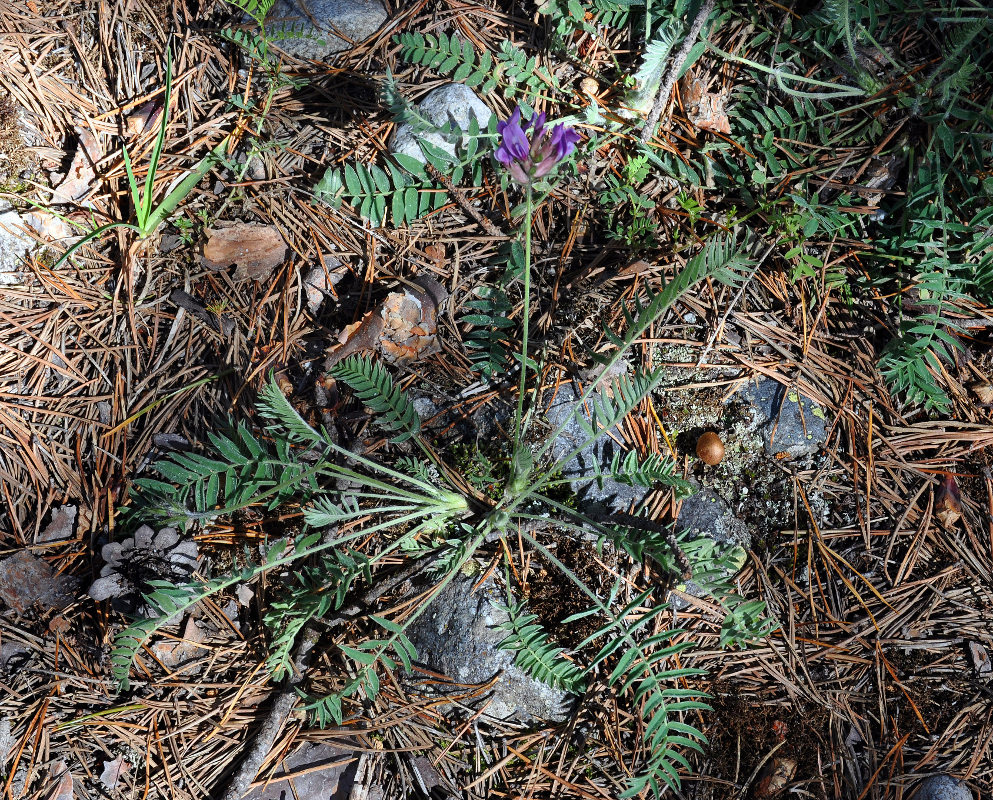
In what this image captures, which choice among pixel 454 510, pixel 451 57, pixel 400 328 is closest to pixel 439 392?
pixel 400 328

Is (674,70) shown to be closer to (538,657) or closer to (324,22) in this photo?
(324,22)

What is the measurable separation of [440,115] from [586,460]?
1.37 meters

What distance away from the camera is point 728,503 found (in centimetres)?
216

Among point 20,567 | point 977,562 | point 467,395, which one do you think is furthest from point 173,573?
point 977,562

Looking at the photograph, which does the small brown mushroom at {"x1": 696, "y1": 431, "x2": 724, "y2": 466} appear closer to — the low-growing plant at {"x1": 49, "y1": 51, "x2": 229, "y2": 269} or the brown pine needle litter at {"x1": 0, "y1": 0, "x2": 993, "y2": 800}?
the brown pine needle litter at {"x1": 0, "y1": 0, "x2": 993, "y2": 800}

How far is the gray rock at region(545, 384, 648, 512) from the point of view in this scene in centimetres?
215

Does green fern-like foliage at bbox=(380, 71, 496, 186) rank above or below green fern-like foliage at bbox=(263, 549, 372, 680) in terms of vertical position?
above

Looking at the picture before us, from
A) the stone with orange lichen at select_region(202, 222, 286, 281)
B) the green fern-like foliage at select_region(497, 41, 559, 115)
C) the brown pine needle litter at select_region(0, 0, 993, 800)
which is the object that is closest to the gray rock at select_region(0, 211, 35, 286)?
the brown pine needle litter at select_region(0, 0, 993, 800)

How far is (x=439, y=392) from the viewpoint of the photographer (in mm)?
2227

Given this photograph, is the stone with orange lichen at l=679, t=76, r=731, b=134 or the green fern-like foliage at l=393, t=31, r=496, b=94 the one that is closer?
the green fern-like foliage at l=393, t=31, r=496, b=94

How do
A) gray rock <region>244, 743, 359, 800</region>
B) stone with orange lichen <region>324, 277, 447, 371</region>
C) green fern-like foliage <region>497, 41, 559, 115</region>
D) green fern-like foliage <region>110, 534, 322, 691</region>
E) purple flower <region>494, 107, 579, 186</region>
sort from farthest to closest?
green fern-like foliage <region>497, 41, 559, 115</region> → stone with orange lichen <region>324, 277, 447, 371</region> → gray rock <region>244, 743, 359, 800</region> → green fern-like foliage <region>110, 534, 322, 691</region> → purple flower <region>494, 107, 579, 186</region>

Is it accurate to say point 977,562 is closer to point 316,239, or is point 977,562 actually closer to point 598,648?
point 598,648

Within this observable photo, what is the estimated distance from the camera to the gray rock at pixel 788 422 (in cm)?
220

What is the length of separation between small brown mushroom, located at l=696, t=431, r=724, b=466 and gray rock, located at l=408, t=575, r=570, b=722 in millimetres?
819
